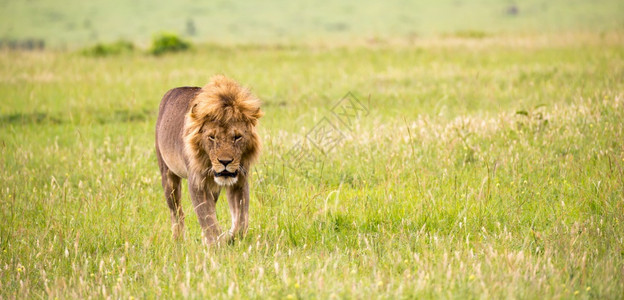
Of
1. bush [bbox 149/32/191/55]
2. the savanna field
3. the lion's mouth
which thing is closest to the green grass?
the savanna field

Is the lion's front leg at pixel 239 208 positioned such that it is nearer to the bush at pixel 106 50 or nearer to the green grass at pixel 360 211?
the green grass at pixel 360 211

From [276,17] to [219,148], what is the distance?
38.9 m

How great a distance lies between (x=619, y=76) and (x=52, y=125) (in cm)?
1177

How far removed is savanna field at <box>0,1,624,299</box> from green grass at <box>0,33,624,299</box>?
0.03 metres

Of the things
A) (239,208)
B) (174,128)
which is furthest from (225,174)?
(174,128)

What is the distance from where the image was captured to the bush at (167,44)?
78.7ft

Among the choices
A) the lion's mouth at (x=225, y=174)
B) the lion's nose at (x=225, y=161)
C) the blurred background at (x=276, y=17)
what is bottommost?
the lion's mouth at (x=225, y=174)

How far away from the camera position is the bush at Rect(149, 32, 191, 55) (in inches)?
944

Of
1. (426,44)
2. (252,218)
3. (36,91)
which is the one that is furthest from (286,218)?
(426,44)

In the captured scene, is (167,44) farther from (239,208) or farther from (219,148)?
(219,148)

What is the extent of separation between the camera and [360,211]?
6582 millimetres

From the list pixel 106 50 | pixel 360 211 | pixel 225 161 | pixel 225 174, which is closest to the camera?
pixel 225 161

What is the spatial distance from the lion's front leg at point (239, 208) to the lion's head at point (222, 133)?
0.54ft

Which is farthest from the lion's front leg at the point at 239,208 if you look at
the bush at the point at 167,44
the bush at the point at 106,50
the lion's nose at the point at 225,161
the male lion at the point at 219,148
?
the bush at the point at 106,50
